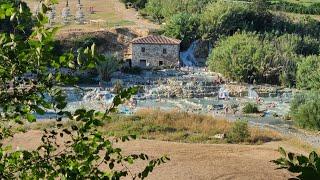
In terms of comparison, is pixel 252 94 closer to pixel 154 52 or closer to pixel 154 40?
pixel 154 52

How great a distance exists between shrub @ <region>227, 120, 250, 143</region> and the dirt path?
4.59ft

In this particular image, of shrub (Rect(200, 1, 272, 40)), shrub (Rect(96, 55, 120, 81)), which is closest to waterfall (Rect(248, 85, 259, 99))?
shrub (Rect(96, 55, 120, 81))

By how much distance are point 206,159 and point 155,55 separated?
23.5m

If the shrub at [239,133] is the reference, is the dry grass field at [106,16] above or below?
above

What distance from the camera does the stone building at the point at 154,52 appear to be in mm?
47750

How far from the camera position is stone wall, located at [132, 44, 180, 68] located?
47.8m

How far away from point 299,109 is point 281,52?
14.5 metres

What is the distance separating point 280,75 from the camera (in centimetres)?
4397

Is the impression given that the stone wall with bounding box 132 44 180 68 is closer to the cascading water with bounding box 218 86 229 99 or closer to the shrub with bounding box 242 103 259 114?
the cascading water with bounding box 218 86 229 99

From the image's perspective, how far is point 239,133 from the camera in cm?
3019

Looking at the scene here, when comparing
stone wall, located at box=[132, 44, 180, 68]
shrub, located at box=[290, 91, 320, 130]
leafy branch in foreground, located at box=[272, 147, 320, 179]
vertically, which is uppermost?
leafy branch in foreground, located at box=[272, 147, 320, 179]

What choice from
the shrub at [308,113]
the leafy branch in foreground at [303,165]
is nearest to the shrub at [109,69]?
the shrub at [308,113]

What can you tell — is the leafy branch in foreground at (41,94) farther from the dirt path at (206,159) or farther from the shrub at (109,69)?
the shrub at (109,69)

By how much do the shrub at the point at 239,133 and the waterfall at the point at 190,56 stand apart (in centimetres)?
1901
